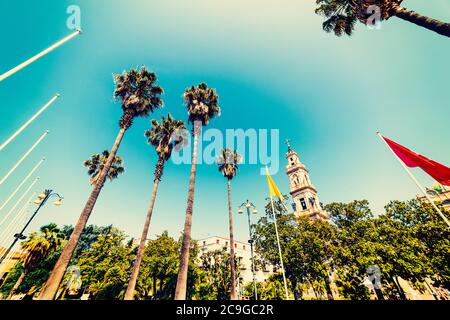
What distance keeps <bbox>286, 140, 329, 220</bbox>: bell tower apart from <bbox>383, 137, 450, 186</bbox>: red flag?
33741mm

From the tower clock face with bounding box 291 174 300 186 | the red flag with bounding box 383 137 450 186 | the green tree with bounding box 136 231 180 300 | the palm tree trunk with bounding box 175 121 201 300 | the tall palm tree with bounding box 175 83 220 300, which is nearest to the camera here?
the red flag with bounding box 383 137 450 186

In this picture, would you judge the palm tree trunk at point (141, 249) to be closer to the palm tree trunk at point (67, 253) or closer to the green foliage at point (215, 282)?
the palm tree trunk at point (67, 253)

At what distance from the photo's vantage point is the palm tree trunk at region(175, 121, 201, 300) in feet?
38.9

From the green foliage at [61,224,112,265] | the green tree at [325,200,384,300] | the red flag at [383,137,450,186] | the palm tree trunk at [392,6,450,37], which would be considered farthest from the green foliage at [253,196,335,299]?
the green foliage at [61,224,112,265]

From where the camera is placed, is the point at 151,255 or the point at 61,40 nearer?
the point at 61,40

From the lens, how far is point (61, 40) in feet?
34.6

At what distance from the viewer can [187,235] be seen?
13.8 meters

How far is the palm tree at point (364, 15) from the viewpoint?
9.01m

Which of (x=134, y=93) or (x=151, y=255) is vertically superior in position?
(x=134, y=93)

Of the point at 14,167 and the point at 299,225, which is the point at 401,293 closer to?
the point at 299,225

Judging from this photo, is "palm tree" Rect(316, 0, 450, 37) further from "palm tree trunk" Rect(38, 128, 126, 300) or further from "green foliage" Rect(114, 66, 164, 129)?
"palm tree trunk" Rect(38, 128, 126, 300)

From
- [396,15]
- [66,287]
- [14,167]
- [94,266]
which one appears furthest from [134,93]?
[66,287]

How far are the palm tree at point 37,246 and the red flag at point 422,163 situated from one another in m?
36.4
